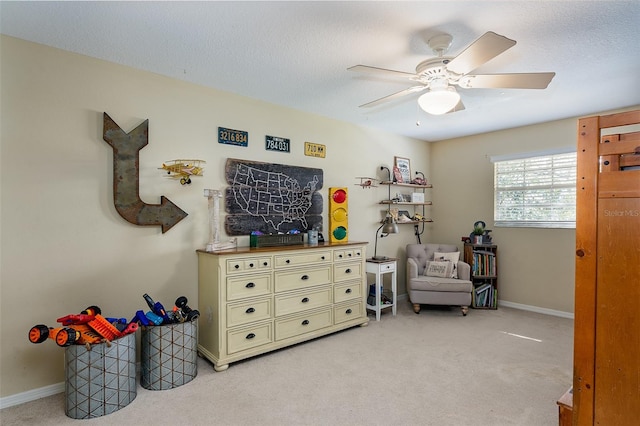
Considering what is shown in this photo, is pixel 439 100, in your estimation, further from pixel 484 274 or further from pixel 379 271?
pixel 484 274

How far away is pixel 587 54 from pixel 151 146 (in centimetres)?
333

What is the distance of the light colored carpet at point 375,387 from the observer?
2.04m

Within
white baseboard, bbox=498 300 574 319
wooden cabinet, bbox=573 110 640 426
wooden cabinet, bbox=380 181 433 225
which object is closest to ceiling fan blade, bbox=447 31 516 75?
wooden cabinet, bbox=573 110 640 426

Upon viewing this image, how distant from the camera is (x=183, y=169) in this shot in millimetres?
2738

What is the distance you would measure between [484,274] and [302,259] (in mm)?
2634

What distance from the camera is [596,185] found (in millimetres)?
1407

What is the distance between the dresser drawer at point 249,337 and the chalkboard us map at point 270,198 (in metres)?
0.89

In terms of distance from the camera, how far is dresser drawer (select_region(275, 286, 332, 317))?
3.03 meters

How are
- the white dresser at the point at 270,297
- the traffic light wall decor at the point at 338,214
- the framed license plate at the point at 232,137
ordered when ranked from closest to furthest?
the white dresser at the point at 270,297, the framed license plate at the point at 232,137, the traffic light wall decor at the point at 338,214

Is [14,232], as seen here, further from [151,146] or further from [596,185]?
[596,185]

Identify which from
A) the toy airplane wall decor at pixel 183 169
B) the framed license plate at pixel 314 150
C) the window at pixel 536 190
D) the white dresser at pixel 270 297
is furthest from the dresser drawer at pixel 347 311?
the window at pixel 536 190

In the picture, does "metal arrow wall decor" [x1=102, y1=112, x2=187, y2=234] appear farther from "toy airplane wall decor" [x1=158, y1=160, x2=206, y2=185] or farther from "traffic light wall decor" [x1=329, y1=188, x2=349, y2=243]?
"traffic light wall decor" [x1=329, y1=188, x2=349, y2=243]

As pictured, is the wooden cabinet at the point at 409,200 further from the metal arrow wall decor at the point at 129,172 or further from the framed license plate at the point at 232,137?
the metal arrow wall decor at the point at 129,172

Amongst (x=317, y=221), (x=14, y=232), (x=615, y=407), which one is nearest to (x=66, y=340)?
(x=14, y=232)
